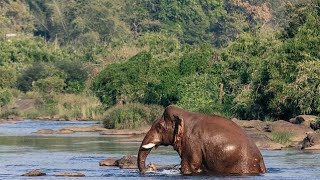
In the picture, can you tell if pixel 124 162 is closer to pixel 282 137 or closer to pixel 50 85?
pixel 282 137

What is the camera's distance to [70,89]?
89188mm

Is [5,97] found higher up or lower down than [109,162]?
lower down

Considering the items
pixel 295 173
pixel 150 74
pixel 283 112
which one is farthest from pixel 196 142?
pixel 150 74

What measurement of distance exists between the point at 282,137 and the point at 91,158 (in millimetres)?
8380

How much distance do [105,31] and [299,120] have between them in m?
89.6

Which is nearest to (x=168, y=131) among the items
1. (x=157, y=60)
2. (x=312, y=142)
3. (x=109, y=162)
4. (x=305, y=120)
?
(x=109, y=162)

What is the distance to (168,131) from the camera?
26.2 meters

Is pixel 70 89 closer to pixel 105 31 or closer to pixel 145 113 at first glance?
pixel 145 113

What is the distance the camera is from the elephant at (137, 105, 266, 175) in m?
26.1

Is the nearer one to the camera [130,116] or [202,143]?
[202,143]

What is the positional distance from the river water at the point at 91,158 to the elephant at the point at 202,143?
0.53 meters

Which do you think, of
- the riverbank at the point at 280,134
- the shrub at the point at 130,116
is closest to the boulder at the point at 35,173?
the riverbank at the point at 280,134

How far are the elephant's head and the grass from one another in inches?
573

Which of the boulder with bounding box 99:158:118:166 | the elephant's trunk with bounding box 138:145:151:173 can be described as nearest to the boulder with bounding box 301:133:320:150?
the boulder with bounding box 99:158:118:166
